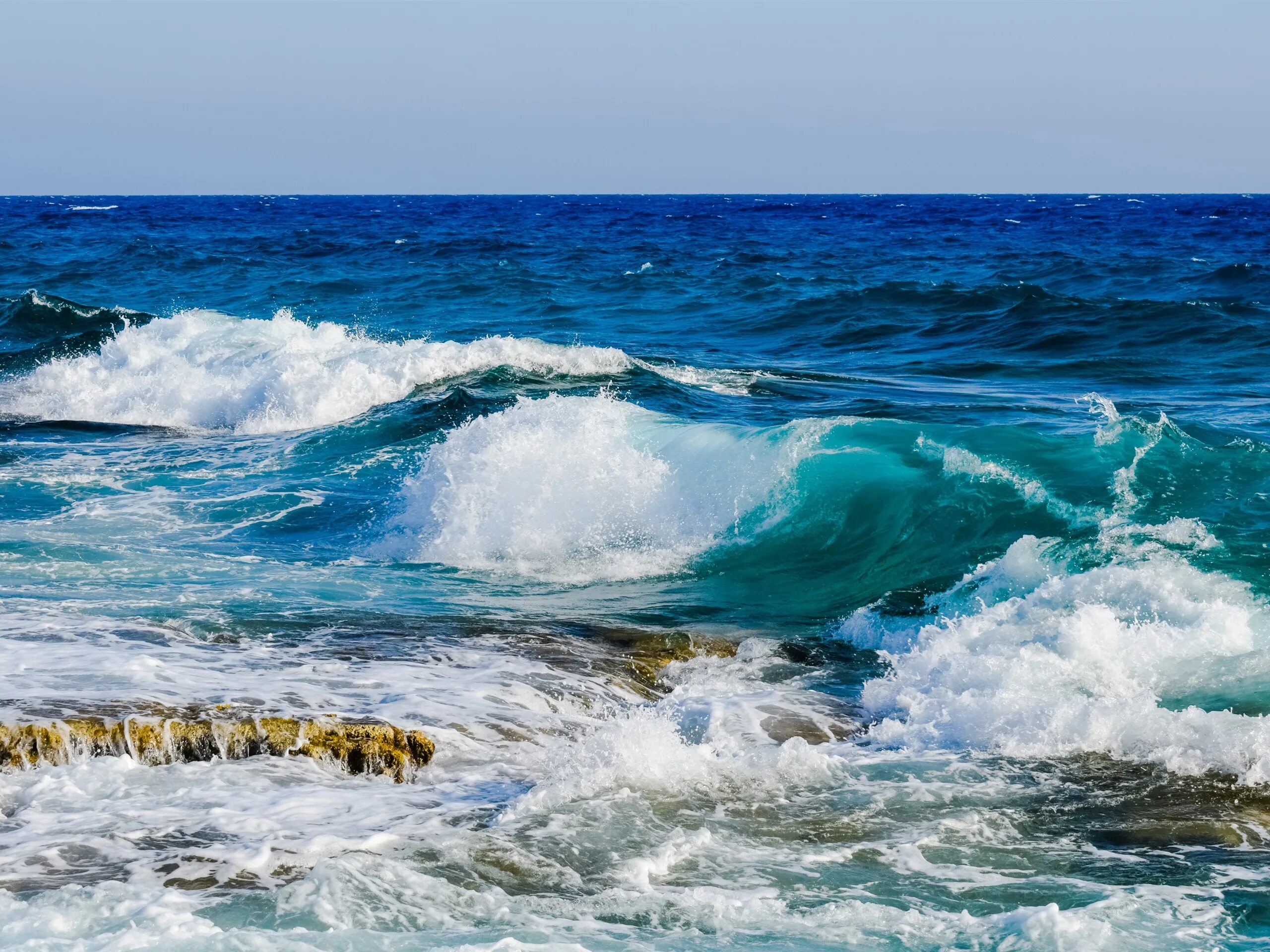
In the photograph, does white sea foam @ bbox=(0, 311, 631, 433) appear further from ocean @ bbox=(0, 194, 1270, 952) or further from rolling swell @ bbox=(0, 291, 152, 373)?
rolling swell @ bbox=(0, 291, 152, 373)

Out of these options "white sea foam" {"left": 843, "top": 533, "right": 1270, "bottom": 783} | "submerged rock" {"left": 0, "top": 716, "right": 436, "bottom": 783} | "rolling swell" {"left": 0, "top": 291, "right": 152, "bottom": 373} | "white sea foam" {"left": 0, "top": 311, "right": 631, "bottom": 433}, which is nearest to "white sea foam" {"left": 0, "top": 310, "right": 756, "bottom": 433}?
"white sea foam" {"left": 0, "top": 311, "right": 631, "bottom": 433}

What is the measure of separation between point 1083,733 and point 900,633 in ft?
6.48

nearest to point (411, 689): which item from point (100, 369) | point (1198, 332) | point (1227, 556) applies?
point (1227, 556)

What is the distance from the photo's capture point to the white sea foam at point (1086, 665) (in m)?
5.70

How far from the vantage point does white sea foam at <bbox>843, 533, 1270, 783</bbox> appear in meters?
5.70

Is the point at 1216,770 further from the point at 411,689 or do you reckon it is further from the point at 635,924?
the point at 411,689

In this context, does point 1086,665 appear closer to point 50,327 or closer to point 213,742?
point 213,742

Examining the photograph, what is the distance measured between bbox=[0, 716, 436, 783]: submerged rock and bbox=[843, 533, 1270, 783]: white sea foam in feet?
7.30

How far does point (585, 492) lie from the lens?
10344 mm

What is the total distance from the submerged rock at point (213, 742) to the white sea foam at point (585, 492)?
368 cm

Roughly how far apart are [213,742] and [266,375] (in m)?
11.7

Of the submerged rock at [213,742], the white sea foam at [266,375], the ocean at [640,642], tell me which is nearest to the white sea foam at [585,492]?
the ocean at [640,642]

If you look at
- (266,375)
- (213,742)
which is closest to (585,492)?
(213,742)

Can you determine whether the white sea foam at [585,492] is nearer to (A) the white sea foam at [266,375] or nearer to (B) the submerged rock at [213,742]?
(B) the submerged rock at [213,742]
